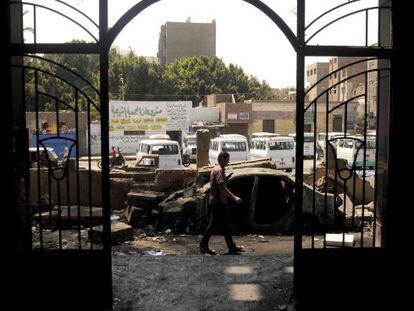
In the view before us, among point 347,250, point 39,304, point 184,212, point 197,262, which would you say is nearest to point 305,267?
point 347,250

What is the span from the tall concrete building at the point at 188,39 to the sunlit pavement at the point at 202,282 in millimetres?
71091

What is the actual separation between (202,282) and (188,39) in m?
73.3

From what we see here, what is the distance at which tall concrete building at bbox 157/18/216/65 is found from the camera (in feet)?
247

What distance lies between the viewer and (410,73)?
15.1 feet

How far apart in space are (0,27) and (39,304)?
2836 millimetres

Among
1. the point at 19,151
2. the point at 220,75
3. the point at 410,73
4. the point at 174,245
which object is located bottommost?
the point at 174,245

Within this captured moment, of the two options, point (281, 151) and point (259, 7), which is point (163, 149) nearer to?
point (281, 151)

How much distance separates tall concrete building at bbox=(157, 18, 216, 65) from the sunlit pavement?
233 ft

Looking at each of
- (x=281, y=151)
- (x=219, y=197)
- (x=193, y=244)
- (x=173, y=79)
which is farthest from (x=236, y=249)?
(x=173, y=79)

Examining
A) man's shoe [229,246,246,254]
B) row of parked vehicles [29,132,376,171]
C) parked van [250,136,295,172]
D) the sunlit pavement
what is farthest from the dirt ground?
parked van [250,136,295,172]

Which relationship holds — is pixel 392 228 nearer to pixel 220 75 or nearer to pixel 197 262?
pixel 197 262

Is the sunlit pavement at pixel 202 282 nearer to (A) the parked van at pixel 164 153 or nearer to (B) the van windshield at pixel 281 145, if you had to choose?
(A) the parked van at pixel 164 153

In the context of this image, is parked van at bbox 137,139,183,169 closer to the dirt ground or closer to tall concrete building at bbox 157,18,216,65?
the dirt ground

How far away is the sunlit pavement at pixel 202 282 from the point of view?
496cm
